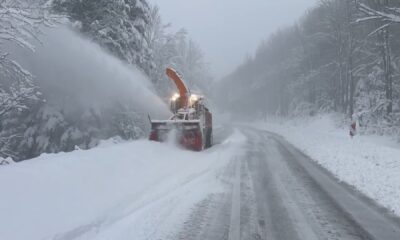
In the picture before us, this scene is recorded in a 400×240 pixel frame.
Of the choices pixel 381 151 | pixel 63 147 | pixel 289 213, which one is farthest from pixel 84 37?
pixel 289 213

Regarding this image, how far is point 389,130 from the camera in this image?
Result: 1019 inches

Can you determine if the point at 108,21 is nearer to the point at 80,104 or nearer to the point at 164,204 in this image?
the point at 80,104

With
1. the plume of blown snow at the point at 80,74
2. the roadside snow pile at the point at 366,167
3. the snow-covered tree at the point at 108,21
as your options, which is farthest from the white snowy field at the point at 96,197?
the snow-covered tree at the point at 108,21

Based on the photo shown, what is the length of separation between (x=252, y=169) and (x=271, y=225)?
6374mm

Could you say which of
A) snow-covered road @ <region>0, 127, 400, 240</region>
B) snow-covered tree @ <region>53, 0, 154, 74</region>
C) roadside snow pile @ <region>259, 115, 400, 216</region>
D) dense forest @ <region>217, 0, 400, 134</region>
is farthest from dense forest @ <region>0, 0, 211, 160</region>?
dense forest @ <region>217, 0, 400, 134</region>

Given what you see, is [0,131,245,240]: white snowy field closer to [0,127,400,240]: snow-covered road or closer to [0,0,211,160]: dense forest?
[0,127,400,240]: snow-covered road

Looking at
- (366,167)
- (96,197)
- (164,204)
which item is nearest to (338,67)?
(366,167)

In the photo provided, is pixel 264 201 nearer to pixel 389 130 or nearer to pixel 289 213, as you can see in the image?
pixel 289 213

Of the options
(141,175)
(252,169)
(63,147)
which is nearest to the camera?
(141,175)

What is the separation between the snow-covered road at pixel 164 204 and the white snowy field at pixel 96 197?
1cm

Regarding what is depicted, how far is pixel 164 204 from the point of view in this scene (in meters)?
7.97

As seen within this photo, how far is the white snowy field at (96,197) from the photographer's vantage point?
609 cm

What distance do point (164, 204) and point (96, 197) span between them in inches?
47.2

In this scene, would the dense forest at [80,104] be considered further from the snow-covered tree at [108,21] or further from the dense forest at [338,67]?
the dense forest at [338,67]
